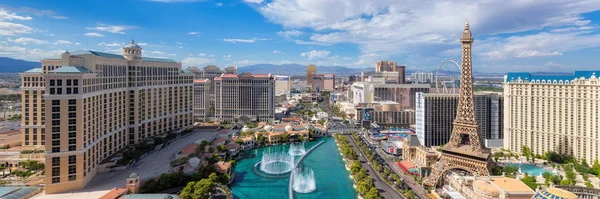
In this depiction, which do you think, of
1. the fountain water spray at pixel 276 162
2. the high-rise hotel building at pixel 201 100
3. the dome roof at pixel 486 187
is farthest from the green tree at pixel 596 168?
the high-rise hotel building at pixel 201 100

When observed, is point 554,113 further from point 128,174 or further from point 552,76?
point 128,174

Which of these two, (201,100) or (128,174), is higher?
(201,100)

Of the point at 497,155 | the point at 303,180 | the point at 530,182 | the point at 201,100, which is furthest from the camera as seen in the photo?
the point at 201,100

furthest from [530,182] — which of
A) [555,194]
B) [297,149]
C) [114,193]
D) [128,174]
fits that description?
[128,174]

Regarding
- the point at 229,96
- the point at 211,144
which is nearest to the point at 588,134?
the point at 211,144

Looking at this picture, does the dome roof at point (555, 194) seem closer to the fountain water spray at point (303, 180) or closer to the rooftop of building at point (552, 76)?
the fountain water spray at point (303, 180)

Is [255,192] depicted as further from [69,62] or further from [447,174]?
[69,62]
